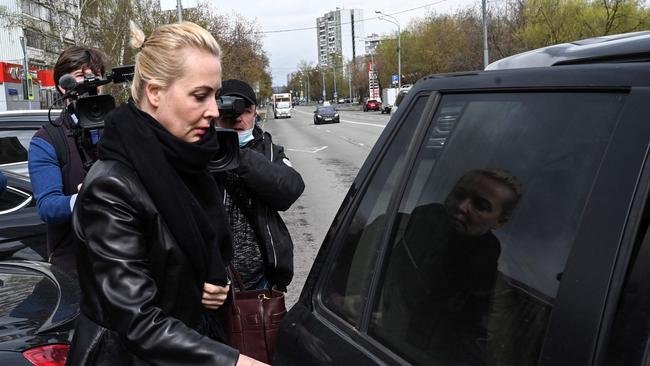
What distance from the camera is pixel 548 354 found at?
0.99 metres

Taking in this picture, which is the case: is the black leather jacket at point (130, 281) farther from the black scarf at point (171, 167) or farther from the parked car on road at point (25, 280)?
the parked car on road at point (25, 280)

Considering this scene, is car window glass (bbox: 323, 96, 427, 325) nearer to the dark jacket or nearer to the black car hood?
the dark jacket

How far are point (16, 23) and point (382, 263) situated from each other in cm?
2623

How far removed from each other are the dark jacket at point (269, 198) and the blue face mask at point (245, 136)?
0.11 feet

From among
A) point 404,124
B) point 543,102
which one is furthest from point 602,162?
point 404,124

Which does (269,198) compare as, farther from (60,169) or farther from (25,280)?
(25,280)

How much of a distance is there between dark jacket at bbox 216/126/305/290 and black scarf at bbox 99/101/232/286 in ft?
2.43

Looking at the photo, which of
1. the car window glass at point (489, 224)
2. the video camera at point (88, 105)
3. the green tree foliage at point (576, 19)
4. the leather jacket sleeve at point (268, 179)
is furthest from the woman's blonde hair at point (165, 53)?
the green tree foliage at point (576, 19)

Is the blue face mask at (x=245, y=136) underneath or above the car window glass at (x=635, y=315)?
above

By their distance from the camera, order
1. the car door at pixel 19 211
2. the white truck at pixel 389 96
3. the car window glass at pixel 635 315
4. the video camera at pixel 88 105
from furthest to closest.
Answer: the white truck at pixel 389 96 < the car door at pixel 19 211 < the video camera at pixel 88 105 < the car window glass at pixel 635 315

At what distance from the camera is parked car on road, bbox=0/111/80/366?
2.28 metres

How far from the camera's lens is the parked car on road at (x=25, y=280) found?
2279mm

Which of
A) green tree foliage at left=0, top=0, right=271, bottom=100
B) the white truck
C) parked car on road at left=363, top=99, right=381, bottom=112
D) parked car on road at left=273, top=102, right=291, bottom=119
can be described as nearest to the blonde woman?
green tree foliage at left=0, top=0, right=271, bottom=100

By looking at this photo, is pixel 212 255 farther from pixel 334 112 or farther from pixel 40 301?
pixel 334 112
